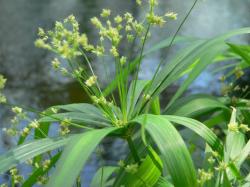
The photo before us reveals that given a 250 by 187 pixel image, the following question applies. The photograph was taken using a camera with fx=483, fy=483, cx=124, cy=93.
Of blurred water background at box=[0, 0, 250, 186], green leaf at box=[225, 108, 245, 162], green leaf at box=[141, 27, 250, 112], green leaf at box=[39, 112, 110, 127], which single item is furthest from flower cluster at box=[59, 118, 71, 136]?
blurred water background at box=[0, 0, 250, 186]

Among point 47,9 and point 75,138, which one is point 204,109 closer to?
point 75,138

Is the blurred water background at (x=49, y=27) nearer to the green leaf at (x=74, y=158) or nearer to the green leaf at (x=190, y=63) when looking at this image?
the green leaf at (x=190, y=63)

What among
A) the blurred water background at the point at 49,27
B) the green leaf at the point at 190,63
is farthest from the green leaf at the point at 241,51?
the blurred water background at the point at 49,27

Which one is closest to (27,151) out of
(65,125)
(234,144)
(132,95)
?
(65,125)

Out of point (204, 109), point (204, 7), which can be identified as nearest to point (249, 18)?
point (204, 7)

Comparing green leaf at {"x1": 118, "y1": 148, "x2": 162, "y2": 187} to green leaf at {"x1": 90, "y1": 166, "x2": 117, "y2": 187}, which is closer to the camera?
green leaf at {"x1": 118, "y1": 148, "x2": 162, "y2": 187}

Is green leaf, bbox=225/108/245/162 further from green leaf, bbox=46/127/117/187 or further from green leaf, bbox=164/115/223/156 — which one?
green leaf, bbox=46/127/117/187
